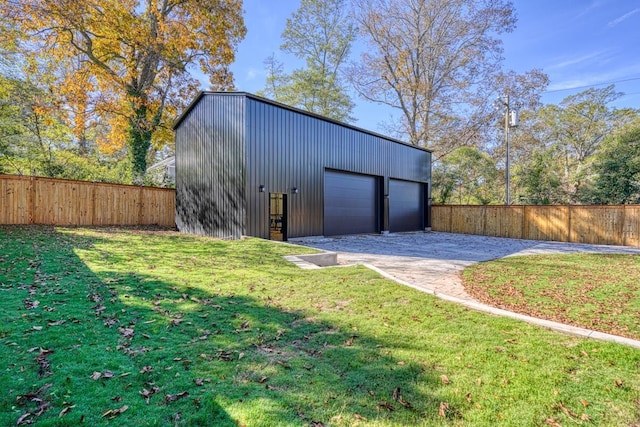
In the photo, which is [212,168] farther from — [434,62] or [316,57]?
[434,62]

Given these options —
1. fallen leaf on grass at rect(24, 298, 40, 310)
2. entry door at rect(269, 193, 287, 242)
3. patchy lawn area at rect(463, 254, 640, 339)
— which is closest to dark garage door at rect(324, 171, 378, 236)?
entry door at rect(269, 193, 287, 242)

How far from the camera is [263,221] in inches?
428

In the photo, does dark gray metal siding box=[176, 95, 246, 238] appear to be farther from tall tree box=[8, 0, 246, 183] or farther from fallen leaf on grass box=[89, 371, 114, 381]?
fallen leaf on grass box=[89, 371, 114, 381]

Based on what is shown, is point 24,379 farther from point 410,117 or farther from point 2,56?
point 410,117

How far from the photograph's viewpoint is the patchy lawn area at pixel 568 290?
374cm

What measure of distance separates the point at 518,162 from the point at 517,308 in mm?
24430

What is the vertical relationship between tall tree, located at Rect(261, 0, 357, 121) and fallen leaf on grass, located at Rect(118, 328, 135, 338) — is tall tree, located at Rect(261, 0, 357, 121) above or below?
above

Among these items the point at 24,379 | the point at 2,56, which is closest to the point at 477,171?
the point at 24,379

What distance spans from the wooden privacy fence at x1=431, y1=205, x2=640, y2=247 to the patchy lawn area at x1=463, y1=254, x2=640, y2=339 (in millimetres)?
6204

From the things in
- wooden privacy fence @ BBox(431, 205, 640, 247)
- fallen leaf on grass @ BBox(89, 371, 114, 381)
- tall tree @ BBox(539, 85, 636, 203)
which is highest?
tall tree @ BBox(539, 85, 636, 203)

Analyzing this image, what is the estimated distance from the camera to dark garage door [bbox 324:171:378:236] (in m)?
13.5

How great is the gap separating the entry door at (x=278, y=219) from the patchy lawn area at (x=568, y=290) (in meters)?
6.64

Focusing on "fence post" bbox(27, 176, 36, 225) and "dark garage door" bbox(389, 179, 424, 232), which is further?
"dark garage door" bbox(389, 179, 424, 232)

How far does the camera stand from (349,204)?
1452 centimetres
